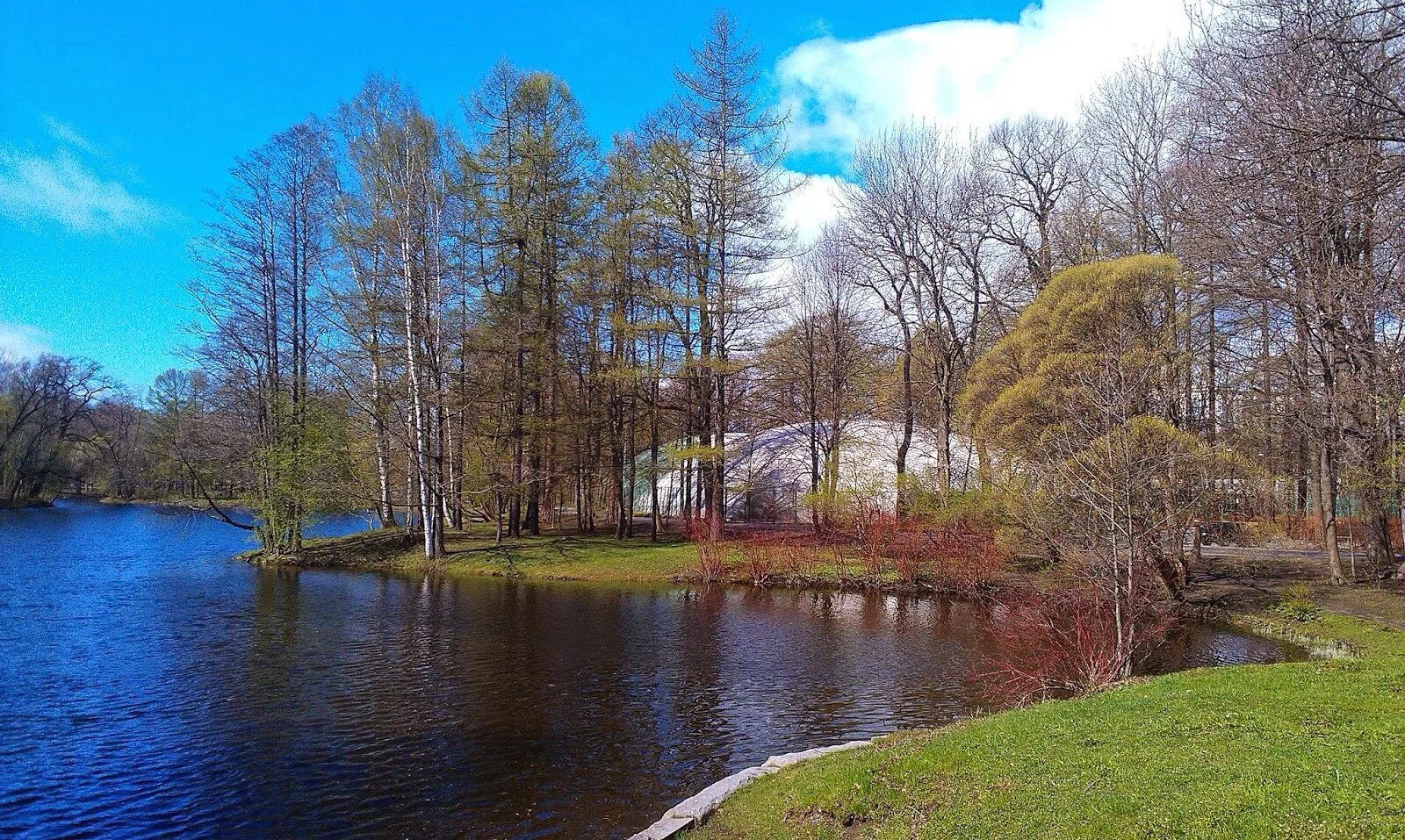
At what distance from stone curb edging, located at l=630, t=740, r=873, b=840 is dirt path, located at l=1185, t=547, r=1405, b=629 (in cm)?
1253

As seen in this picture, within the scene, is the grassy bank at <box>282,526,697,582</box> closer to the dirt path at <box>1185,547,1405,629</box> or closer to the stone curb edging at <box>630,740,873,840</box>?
the dirt path at <box>1185,547,1405,629</box>

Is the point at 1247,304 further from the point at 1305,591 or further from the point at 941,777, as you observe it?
the point at 941,777

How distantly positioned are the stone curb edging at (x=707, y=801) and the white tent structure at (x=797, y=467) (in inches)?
676

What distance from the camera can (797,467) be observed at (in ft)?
108

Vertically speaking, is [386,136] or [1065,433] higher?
[386,136]

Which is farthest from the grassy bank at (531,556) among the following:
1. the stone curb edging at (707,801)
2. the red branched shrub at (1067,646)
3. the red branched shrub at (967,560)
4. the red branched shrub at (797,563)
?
the stone curb edging at (707,801)

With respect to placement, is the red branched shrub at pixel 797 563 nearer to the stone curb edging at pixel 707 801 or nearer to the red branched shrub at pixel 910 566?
the red branched shrub at pixel 910 566

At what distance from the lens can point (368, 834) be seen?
7.21m

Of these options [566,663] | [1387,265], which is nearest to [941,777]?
[566,663]

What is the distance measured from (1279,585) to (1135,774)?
1728 cm

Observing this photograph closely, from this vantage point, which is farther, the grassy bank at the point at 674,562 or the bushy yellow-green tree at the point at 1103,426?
the grassy bank at the point at 674,562

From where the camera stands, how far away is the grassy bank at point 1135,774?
4.47 m

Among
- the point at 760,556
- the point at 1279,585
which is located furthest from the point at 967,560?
the point at 1279,585

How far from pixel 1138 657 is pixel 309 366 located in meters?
27.7
